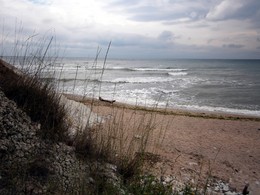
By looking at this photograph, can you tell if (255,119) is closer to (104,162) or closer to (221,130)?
(221,130)

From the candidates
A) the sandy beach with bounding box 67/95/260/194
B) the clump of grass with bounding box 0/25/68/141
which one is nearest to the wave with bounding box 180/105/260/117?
the sandy beach with bounding box 67/95/260/194

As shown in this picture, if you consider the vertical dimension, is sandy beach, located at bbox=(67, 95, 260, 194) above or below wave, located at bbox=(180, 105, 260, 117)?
below

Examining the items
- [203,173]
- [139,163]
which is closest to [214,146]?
[203,173]

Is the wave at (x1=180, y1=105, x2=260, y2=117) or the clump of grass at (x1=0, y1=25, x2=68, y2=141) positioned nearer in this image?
the clump of grass at (x1=0, y1=25, x2=68, y2=141)

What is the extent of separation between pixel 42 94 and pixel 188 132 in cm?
642

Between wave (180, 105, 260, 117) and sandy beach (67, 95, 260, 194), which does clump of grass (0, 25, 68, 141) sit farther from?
wave (180, 105, 260, 117)

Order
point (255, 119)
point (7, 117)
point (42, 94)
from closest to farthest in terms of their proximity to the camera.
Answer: point (7, 117), point (42, 94), point (255, 119)

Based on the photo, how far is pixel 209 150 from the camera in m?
7.20

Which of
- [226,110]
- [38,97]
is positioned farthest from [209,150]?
[226,110]

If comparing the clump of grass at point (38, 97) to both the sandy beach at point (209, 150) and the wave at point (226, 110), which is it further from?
the wave at point (226, 110)

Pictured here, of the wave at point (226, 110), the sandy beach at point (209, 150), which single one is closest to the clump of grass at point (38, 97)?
the sandy beach at point (209, 150)

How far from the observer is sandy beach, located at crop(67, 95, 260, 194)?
527 centimetres

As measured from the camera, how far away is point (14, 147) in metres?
3.25

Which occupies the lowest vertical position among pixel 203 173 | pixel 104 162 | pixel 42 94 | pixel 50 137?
pixel 203 173
